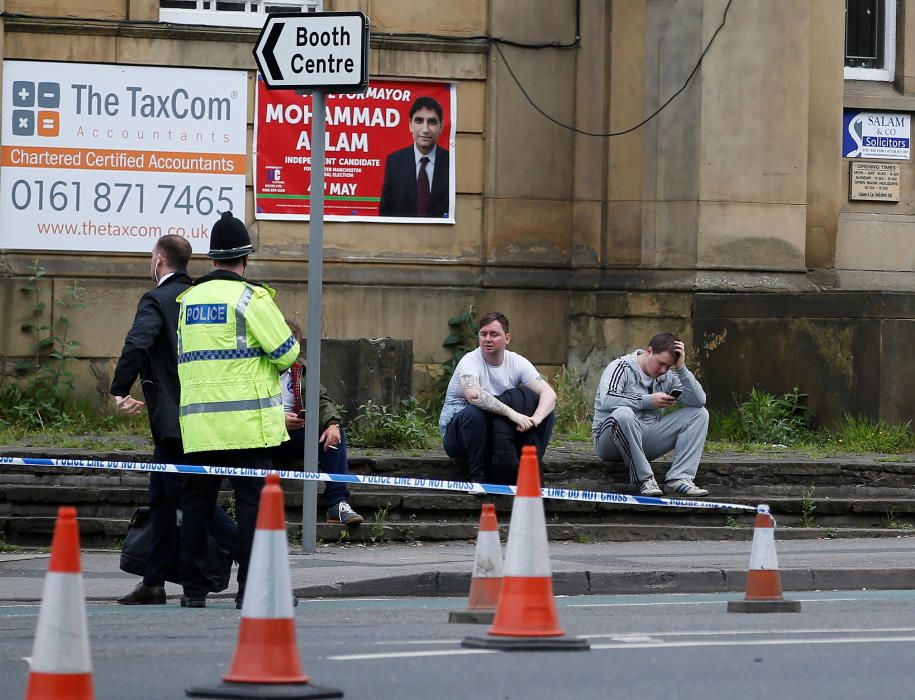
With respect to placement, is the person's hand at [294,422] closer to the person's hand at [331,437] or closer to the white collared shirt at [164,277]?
the person's hand at [331,437]

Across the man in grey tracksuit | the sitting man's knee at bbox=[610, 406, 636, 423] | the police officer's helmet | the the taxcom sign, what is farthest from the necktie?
the police officer's helmet

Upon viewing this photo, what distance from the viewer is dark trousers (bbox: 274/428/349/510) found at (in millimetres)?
11062

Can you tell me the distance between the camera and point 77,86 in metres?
15.1

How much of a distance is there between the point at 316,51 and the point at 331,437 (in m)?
2.43

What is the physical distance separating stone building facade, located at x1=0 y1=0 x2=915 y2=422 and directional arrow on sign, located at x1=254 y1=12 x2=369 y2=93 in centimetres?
545

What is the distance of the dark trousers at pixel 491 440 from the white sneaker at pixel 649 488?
2.60ft

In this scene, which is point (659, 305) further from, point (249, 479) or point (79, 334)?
point (249, 479)

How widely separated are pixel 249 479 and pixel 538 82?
8.40m

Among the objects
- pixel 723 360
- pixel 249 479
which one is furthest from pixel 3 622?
pixel 723 360

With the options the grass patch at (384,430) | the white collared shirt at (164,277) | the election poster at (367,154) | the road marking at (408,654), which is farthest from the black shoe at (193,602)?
the election poster at (367,154)

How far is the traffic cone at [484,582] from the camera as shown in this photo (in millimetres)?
7879

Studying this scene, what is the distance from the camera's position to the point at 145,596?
→ 8852 millimetres

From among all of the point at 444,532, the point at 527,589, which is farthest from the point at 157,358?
the point at 444,532

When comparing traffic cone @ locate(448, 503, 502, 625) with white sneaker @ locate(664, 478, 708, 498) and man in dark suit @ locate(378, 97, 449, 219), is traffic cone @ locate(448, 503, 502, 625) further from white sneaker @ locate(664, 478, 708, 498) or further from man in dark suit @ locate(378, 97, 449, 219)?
man in dark suit @ locate(378, 97, 449, 219)
